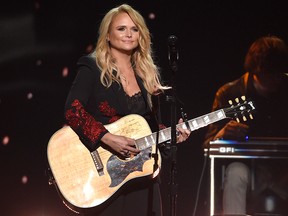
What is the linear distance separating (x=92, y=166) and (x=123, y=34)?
0.84 m

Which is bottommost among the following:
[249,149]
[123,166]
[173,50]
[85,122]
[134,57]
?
[249,149]

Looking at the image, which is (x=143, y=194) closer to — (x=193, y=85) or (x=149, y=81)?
(x=149, y=81)

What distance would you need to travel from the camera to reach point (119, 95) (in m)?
3.01

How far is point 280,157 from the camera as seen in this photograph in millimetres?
4336

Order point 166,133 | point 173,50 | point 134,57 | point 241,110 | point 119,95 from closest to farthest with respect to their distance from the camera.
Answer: point 173,50 < point 119,95 < point 166,133 < point 134,57 < point 241,110

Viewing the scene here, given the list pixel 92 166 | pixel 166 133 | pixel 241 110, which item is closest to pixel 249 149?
pixel 241 110

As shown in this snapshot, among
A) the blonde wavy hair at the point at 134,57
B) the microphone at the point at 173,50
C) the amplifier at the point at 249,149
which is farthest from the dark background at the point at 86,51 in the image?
the microphone at the point at 173,50

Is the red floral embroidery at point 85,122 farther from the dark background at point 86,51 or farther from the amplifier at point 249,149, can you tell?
the dark background at point 86,51

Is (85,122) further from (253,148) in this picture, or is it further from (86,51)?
(86,51)

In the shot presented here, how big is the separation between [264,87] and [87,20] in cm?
183

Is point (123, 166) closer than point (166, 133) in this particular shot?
Yes

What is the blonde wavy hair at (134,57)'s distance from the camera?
3.06 metres

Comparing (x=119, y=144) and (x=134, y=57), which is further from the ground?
(x=134, y=57)

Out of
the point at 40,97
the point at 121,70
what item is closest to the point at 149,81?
the point at 121,70
